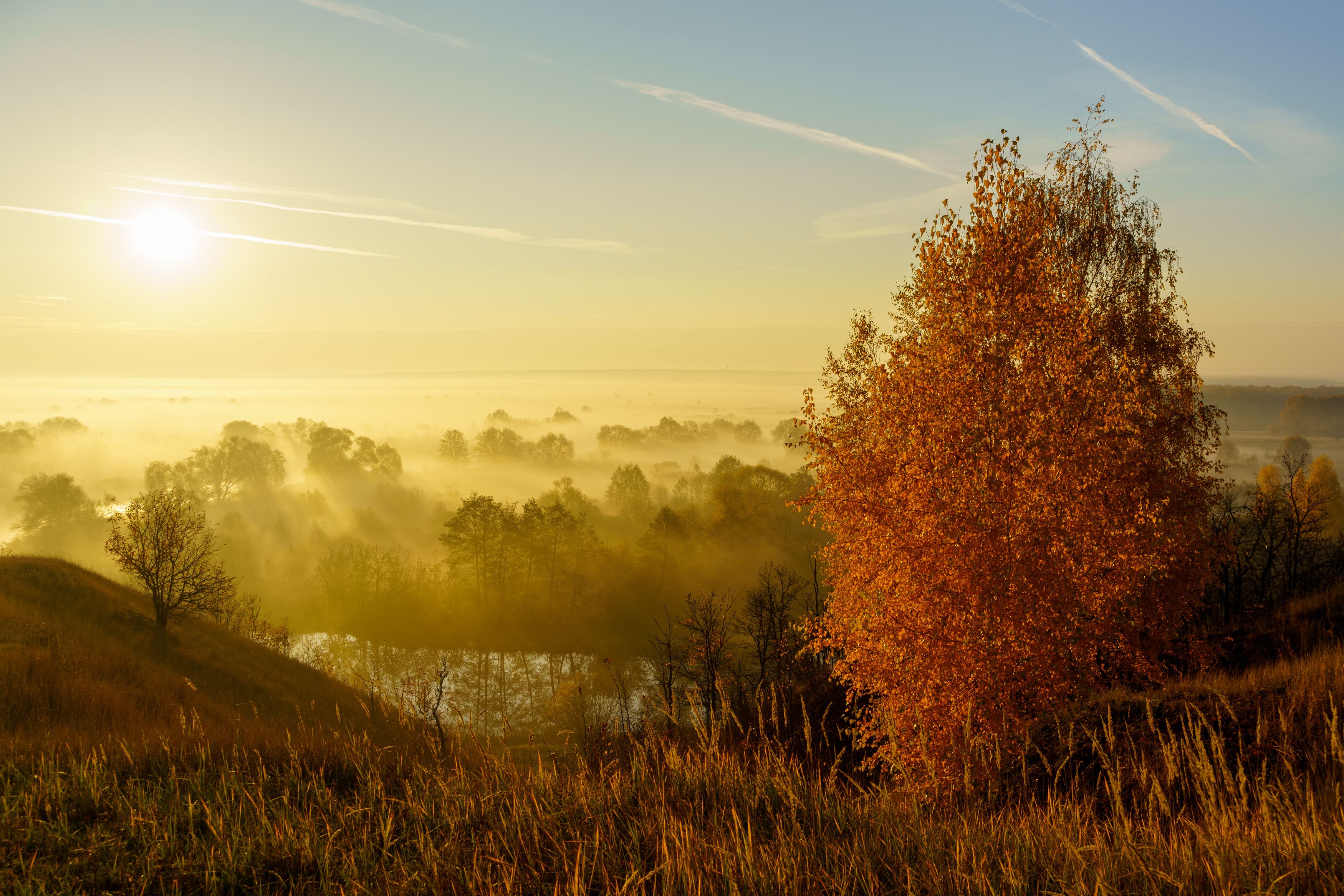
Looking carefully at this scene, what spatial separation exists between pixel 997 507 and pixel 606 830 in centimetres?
1011

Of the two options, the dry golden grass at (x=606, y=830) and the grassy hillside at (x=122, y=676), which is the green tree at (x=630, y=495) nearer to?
the grassy hillside at (x=122, y=676)

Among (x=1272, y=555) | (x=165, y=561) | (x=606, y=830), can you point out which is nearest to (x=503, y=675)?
(x=165, y=561)

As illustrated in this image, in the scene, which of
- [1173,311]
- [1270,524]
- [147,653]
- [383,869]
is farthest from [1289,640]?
[147,653]

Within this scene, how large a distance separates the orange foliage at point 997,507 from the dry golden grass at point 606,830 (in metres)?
4.33

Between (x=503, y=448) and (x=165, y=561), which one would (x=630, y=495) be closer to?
(x=503, y=448)

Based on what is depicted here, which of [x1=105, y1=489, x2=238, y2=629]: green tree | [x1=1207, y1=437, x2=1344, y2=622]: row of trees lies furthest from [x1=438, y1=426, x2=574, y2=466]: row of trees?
[x1=1207, y1=437, x2=1344, y2=622]: row of trees

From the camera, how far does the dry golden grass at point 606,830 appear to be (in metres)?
5.18

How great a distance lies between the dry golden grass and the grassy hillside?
1.19 meters

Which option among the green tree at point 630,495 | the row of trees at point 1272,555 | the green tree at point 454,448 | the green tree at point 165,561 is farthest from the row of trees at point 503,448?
the row of trees at point 1272,555

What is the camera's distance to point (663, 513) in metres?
71.2

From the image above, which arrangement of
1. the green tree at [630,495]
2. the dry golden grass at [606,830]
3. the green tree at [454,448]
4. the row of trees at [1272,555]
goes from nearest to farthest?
the dry golden grass at [606,830] < the row of trees at [1272,555] < the green tree at [630,495] < the green tree at [454,448]

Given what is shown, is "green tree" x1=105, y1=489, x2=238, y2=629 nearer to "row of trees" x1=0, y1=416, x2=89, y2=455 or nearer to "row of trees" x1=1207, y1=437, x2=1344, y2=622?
"row of trees" x1=1207, y1=437, x2=1344, y2=622

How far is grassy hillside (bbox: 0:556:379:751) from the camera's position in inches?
456

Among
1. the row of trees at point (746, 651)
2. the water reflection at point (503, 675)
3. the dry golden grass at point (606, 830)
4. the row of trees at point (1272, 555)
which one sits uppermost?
the dry golden grass at point (606, 830)
